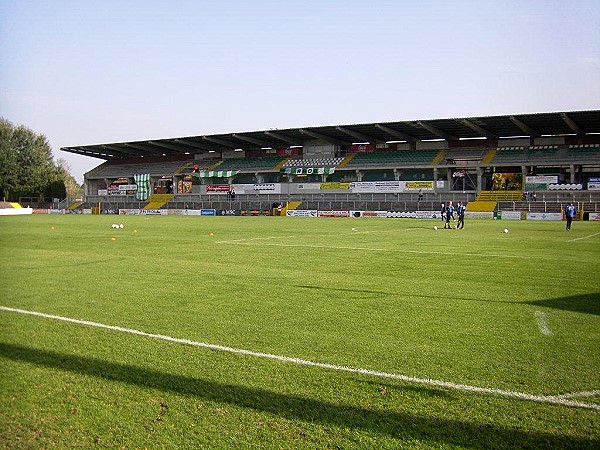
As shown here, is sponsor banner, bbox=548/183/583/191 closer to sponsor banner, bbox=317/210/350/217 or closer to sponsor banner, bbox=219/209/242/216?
sponsor banner, bbox=317/210/350/217

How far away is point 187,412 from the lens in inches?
163

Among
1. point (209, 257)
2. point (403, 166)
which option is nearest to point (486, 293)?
point (209, 257)

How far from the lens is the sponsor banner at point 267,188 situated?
70.2 m

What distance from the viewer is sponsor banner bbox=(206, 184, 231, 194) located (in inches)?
2889

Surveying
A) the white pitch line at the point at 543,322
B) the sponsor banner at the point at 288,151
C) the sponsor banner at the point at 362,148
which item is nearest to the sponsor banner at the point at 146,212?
the sponsor banner at the point at 288,151

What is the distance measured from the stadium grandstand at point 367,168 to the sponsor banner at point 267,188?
147 mm

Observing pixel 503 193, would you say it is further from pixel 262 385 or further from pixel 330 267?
pixel 262 385

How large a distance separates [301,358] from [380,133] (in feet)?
201

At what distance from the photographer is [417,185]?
61469mm

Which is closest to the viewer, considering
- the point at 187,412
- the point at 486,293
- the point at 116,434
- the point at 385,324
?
the point at 116,434

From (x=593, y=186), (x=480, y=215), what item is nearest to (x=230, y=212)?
(x=480, y=215)

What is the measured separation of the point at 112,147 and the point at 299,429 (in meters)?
81.9

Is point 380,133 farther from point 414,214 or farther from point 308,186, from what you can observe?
point 414,214

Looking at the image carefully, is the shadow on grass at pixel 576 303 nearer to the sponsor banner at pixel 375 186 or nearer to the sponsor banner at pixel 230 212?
the sponsor banner at pixel 375 186
